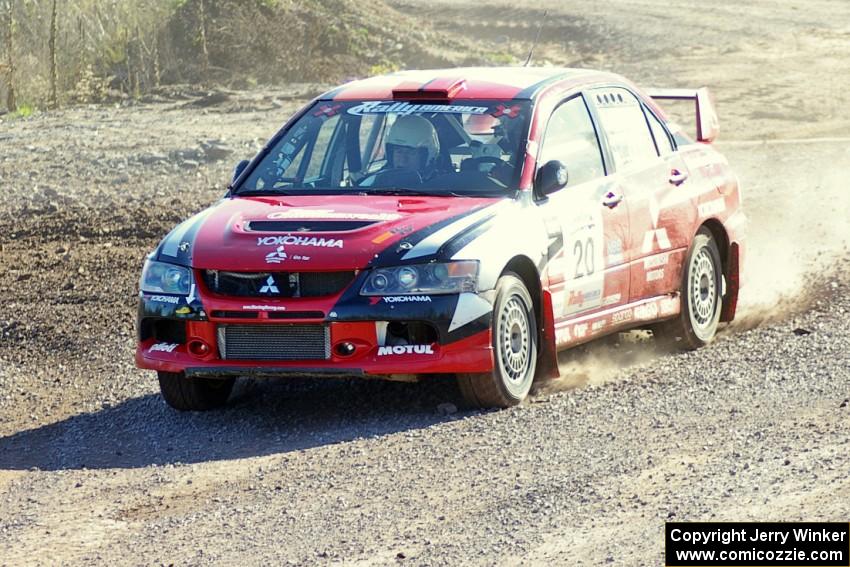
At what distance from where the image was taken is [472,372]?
26.9ft

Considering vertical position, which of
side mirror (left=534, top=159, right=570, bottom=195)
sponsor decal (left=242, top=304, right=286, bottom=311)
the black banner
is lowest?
the black banner

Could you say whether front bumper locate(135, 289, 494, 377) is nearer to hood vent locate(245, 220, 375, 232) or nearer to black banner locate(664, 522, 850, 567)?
hood vent locate(245, 220, 375, 232)

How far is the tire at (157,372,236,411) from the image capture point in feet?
28.7

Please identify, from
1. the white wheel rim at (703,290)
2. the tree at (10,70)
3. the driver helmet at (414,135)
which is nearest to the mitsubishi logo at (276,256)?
the driver helmet at (414,135)

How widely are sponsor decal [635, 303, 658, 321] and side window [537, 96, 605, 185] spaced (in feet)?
2.68

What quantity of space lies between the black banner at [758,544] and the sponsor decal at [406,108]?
3.71 m

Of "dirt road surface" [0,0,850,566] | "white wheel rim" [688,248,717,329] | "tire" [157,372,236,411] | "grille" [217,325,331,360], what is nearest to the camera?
"dirt road surface" [0,0,850,566]

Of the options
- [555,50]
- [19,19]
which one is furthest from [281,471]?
[555,50]

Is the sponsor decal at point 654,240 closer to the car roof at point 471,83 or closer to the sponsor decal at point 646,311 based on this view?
the sponsor decal at point 646,311

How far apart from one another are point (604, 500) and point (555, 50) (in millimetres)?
22868

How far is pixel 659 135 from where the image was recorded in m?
10.2

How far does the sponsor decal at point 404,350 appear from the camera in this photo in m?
8.11

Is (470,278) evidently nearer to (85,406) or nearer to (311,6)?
(85,406)

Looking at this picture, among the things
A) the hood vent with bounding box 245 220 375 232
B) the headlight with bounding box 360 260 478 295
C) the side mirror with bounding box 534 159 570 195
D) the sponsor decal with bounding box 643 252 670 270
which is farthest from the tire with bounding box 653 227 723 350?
the hood vent with bounding box 245 220 375 232
